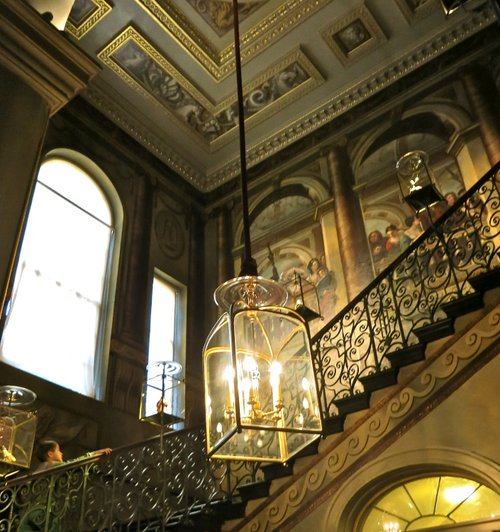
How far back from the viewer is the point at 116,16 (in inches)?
387

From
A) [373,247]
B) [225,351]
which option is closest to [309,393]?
[225,351]

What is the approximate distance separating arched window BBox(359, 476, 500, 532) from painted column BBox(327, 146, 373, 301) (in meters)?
3.96

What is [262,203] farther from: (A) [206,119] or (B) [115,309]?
(B) [115,309]

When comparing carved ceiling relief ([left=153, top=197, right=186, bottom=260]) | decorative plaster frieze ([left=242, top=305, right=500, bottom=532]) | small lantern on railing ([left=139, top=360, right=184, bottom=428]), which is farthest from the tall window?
decorative plaster frieze ([left=242, top=305, right=500, bottom=532])

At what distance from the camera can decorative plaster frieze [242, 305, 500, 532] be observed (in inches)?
207

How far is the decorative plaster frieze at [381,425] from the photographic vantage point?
526 cm

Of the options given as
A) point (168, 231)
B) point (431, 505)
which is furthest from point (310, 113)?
point (431, 505)

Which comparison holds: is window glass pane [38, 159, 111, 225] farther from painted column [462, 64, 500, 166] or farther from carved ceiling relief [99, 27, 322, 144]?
painted column [462, 64, 500, 166]

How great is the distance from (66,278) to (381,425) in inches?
205

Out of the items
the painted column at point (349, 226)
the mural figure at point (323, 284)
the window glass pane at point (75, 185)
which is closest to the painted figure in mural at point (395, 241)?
the painted column at point (349, 226)

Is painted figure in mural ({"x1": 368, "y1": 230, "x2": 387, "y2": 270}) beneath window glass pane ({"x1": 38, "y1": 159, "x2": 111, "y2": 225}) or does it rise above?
beneath

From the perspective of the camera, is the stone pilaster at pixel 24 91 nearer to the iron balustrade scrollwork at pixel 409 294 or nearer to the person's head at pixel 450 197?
the iron balustrade scrollwork at pixel 409 294

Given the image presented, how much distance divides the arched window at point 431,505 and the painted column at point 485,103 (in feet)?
15.9

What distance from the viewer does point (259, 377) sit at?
334cm
